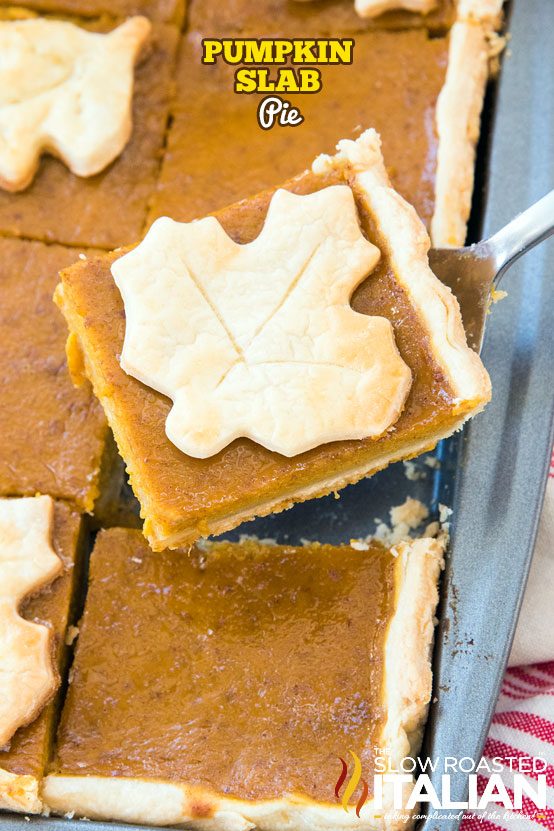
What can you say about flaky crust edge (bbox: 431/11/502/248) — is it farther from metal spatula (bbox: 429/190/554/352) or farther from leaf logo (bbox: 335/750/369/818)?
leaf logo (bbox: 335/750/369/818)

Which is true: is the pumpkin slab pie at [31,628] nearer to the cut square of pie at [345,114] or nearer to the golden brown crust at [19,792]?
the golden brown crust at [19,792]

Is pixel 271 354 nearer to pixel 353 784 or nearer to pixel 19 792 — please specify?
pixel 353 784

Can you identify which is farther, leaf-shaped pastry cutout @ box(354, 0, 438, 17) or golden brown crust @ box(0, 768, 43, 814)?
leaf-shaped pastry cutout @ box(354, 0, 438, 17)

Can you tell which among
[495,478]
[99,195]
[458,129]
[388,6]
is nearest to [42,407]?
[99,195]

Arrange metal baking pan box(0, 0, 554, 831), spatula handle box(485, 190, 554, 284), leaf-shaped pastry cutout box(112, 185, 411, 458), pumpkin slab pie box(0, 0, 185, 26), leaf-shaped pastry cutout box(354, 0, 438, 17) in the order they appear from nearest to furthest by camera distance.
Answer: leaf-shaped pastry cutout box(112, 185, 411, 458)
metal baking pan box(0, 0, 554, 831)
spatula handle box(485, 190, 554, 284)
leaf-shaped pastry cutout box(354, 0, 438, 17)
pumpkin slab pie box(0, 0, 185, 26)

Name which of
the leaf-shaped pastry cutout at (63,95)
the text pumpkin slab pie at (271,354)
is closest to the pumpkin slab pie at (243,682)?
the text pumpkin slab pie at (271,354)

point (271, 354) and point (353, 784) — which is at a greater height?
point (271, 354)

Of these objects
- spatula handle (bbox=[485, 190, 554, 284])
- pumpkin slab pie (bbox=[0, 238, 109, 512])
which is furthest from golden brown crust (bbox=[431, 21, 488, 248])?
pumpkin slab pie (bbox=[0, 238, 109, 512])
